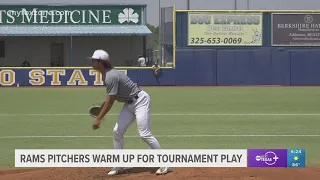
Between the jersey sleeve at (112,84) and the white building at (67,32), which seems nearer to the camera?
the jersey sleeve at (112,84)

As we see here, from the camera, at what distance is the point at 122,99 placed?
8.80 m

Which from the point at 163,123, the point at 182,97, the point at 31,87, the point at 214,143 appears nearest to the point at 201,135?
the point at 214,143

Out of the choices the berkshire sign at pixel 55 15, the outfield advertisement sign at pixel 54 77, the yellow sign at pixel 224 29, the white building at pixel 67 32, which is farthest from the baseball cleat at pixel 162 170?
the berkshire sign at pixel 55 15

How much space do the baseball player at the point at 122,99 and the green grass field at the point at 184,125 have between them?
2.61m

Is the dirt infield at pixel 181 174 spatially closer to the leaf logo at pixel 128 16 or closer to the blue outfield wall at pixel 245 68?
the blue outfield wall at pixel 245 68

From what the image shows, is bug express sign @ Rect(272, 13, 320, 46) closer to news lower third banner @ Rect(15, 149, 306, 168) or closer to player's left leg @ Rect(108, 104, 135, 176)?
news lower third banner @ Rect(15, 149, 306, 168)

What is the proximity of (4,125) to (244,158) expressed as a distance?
8.65 m

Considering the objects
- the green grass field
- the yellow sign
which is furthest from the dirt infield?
the yellow sign

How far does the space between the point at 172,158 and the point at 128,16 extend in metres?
36.9

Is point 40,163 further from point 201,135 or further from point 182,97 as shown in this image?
point 182,97

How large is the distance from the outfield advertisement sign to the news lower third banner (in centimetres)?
2547

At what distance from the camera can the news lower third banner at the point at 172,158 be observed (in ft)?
29.3

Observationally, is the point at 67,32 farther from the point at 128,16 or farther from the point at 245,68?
the point at 245,68

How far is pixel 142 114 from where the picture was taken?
8.71 meters
